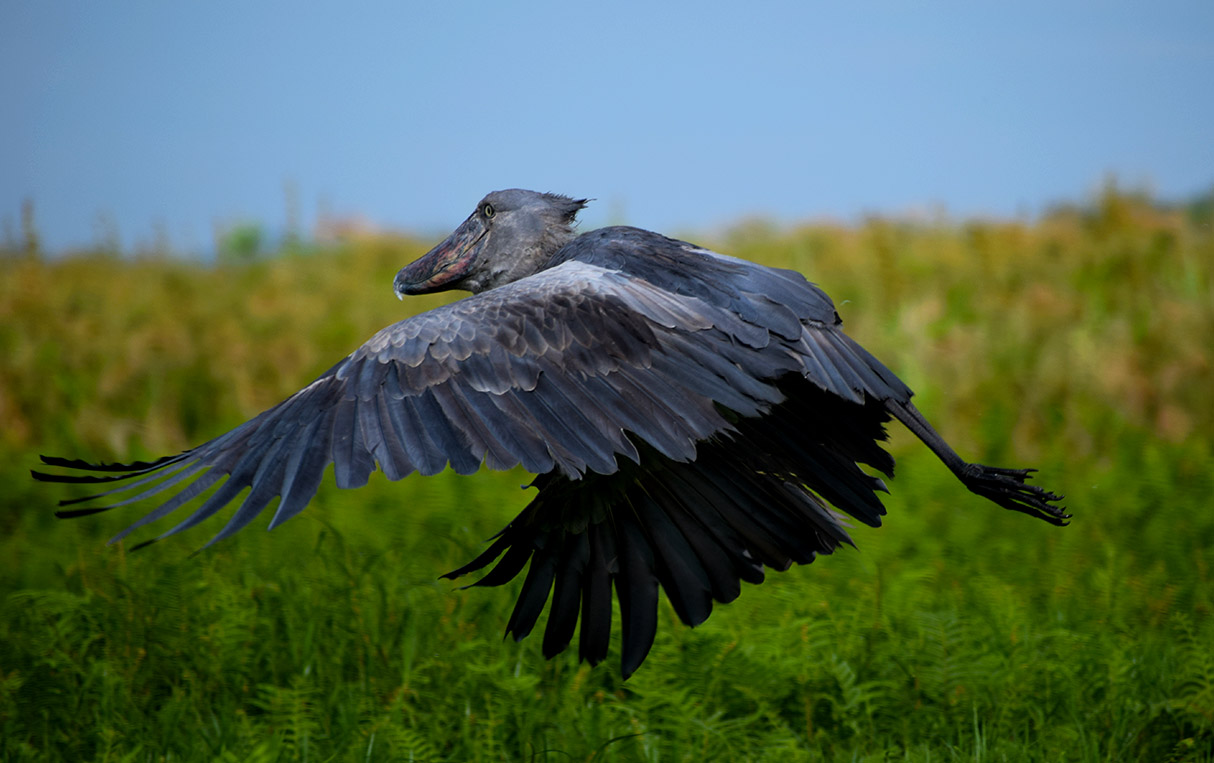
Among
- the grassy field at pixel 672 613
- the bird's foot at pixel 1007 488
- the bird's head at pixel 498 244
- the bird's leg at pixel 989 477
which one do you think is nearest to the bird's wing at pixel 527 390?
the bird's leg at pixel 989 477

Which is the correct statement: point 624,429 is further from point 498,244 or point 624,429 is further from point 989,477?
point 498,244

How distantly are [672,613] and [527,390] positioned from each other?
1452 millimetres

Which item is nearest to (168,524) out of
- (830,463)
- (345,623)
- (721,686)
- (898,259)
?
(345,623)

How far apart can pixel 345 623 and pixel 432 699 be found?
0.41 metres

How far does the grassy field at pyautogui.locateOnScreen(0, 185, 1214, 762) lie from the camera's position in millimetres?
3084

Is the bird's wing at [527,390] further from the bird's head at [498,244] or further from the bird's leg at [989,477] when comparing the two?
the bird's head at [498,244]

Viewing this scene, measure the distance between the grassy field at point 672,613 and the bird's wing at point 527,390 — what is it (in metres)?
0.49

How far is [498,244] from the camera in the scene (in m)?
3.79

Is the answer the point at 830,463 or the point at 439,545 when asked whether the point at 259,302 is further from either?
the point at 830,463

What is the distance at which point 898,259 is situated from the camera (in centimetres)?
890

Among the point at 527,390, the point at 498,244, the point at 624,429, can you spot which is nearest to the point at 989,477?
the point at 624,429

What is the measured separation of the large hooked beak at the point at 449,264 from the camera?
3809 mm

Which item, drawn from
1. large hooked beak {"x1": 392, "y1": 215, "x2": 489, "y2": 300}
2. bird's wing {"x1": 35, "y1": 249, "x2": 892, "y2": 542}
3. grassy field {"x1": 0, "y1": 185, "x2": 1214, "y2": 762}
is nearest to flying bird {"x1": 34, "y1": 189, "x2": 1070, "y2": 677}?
bird's wing {"x1": 35, "y1": 249, "x2": 892, "y2": 542}

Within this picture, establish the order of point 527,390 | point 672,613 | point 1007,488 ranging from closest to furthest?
point 527,390 < point 1007,488 < point 672,613
